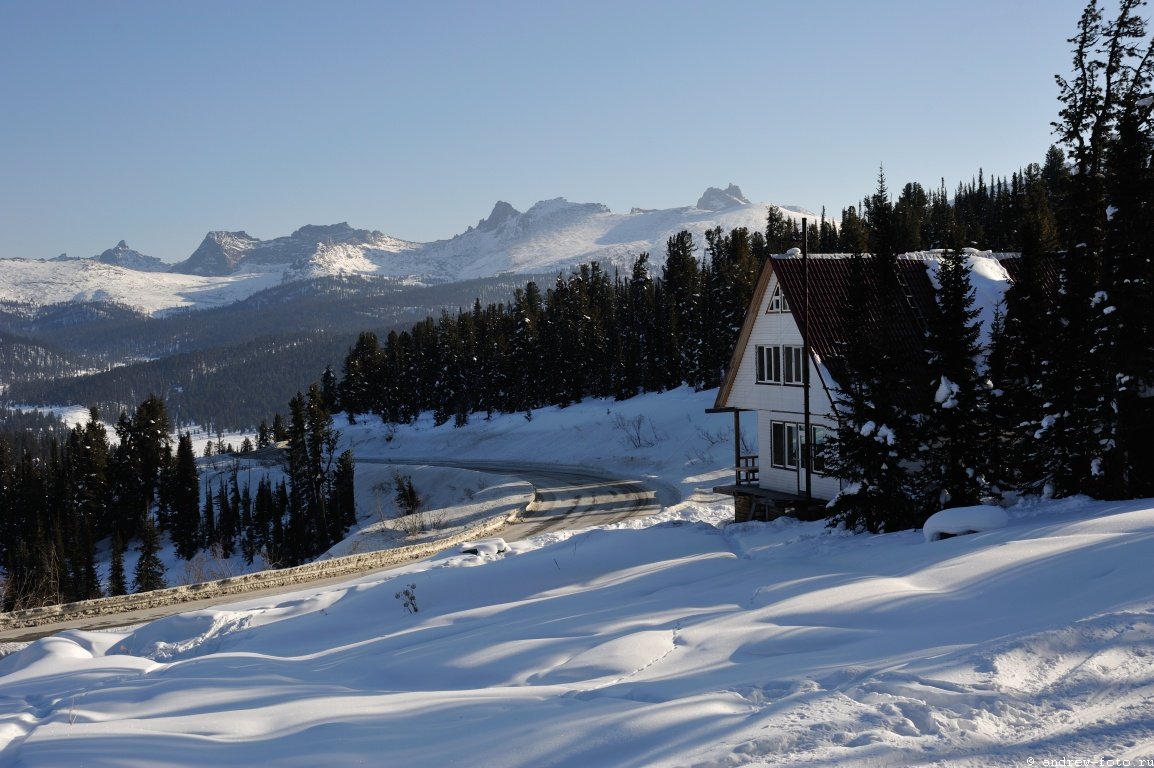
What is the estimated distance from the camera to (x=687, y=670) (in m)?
8.57

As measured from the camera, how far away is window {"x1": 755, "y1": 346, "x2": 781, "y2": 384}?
92.6 ft

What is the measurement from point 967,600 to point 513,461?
61440 mm

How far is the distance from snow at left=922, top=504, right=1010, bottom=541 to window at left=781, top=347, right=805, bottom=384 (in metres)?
11.4

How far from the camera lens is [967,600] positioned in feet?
32.1

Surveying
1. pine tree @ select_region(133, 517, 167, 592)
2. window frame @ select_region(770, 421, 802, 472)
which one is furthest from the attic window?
pine tree @ select_region(133, 517, 167, 592)

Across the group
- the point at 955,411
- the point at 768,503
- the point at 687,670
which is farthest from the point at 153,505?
the point at 687,670

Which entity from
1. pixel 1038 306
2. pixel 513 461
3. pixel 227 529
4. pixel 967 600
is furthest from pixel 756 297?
pixel 227 529

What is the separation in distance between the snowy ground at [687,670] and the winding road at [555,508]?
7195 mm

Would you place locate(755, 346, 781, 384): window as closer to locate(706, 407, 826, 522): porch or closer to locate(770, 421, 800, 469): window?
locate(770, 421, 800, 469): window

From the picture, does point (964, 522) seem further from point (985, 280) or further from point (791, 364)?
point (985, 280)

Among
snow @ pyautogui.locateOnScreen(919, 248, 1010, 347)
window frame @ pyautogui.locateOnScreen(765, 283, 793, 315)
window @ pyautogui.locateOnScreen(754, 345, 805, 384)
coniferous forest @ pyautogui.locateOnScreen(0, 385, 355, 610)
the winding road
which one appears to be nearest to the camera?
the winding road

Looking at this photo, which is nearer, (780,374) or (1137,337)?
(1137,337)

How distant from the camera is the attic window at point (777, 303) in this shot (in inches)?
1091

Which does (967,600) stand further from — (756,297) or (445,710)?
(756,297)
